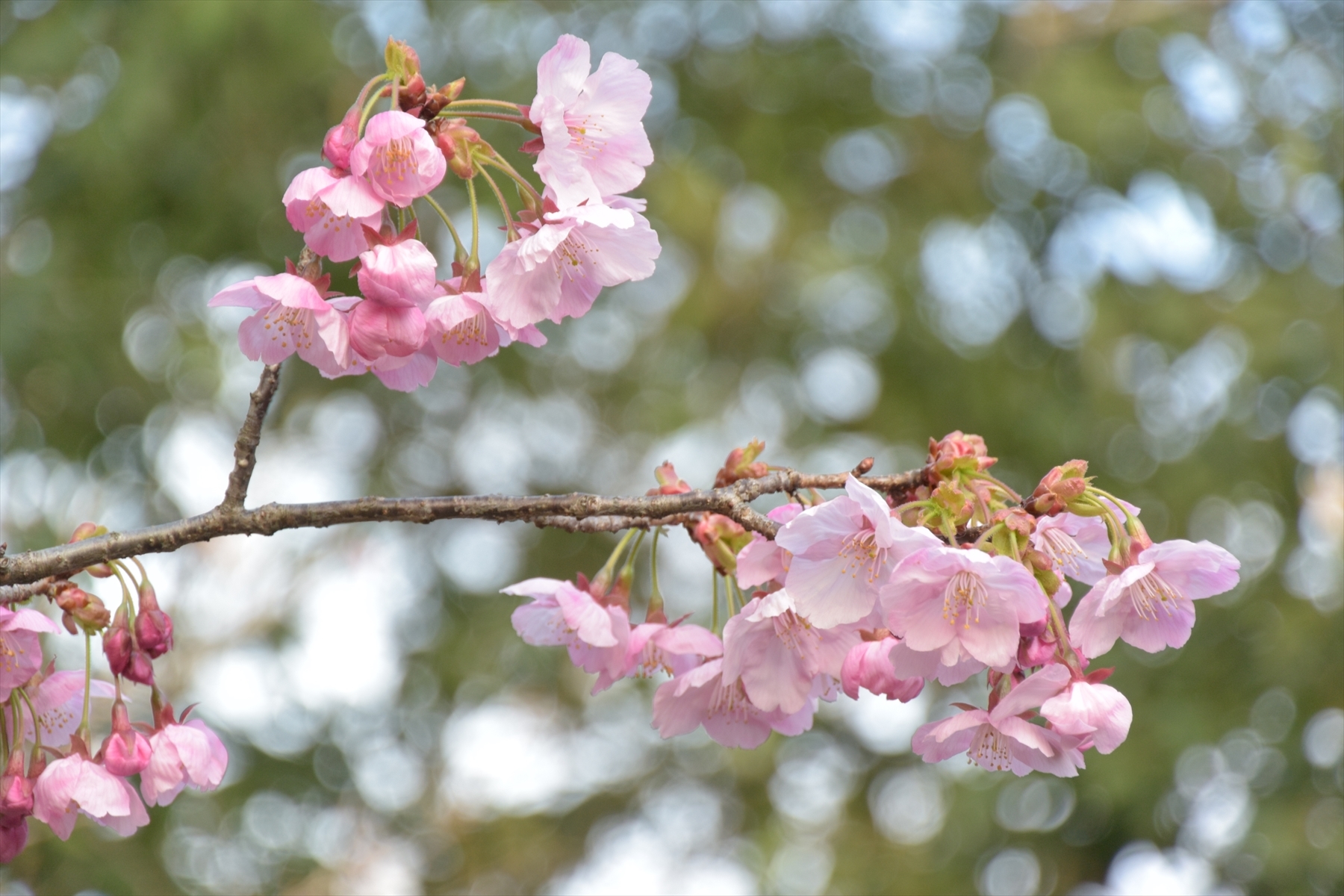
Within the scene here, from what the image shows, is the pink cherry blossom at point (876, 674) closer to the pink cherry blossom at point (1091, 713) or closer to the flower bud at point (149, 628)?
the pink cherry blossom at point (1091, 713)

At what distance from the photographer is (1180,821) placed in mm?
3322

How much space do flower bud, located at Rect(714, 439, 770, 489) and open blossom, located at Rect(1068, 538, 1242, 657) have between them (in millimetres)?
361

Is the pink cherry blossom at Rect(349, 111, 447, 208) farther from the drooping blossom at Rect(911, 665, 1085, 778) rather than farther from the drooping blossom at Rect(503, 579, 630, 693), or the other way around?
the drooping blossom at Rect(911, 665, 1085, 778)

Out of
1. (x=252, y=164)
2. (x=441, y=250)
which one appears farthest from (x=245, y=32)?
(x=441, y=250)

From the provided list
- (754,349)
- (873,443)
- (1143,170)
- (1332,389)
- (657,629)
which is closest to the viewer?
(657,629)

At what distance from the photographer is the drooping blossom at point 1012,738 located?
1.00 meters

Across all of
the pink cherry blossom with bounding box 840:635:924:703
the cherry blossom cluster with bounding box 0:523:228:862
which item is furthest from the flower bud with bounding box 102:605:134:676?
the pink cherry blossom with bounding box 840:635:924:703

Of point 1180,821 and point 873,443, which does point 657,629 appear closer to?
point 1180,821

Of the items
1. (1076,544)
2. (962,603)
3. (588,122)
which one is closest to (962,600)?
(962,603)

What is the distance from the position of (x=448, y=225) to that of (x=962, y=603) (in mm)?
604

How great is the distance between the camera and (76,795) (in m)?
1.12

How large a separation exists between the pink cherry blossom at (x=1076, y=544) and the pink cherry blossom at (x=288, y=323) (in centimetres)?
71

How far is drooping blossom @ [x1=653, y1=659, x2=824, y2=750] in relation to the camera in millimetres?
1238

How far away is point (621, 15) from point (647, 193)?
2.23 feet
